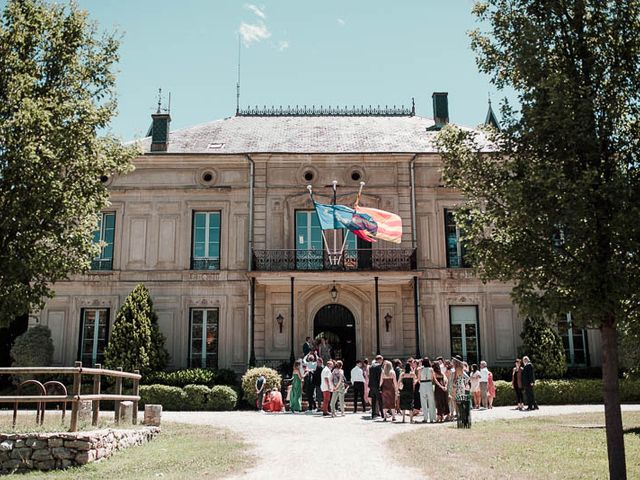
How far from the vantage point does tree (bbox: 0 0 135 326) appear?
36.1 feet

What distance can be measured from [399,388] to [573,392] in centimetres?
709

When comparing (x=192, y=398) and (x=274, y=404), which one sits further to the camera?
(x=192, y=398)

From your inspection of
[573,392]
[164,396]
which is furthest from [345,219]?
[573,392]

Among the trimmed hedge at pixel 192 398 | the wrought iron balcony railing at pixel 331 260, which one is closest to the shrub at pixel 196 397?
the trimmed hedge at pixel 192 398

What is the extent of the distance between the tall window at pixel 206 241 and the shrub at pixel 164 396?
5357mm

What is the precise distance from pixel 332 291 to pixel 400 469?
1432cm

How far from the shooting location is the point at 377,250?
2291 centimetres

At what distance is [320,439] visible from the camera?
39.2 feet

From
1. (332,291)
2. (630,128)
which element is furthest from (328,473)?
(332,291)

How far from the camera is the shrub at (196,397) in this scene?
1947 centimetres

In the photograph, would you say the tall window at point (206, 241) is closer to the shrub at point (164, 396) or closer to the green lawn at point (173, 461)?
the shrub at point (164, 396)

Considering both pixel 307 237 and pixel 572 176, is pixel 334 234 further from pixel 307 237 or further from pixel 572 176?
pixel 572 176

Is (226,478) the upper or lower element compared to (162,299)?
lower

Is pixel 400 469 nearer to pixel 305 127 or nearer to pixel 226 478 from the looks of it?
pixel 226 478
